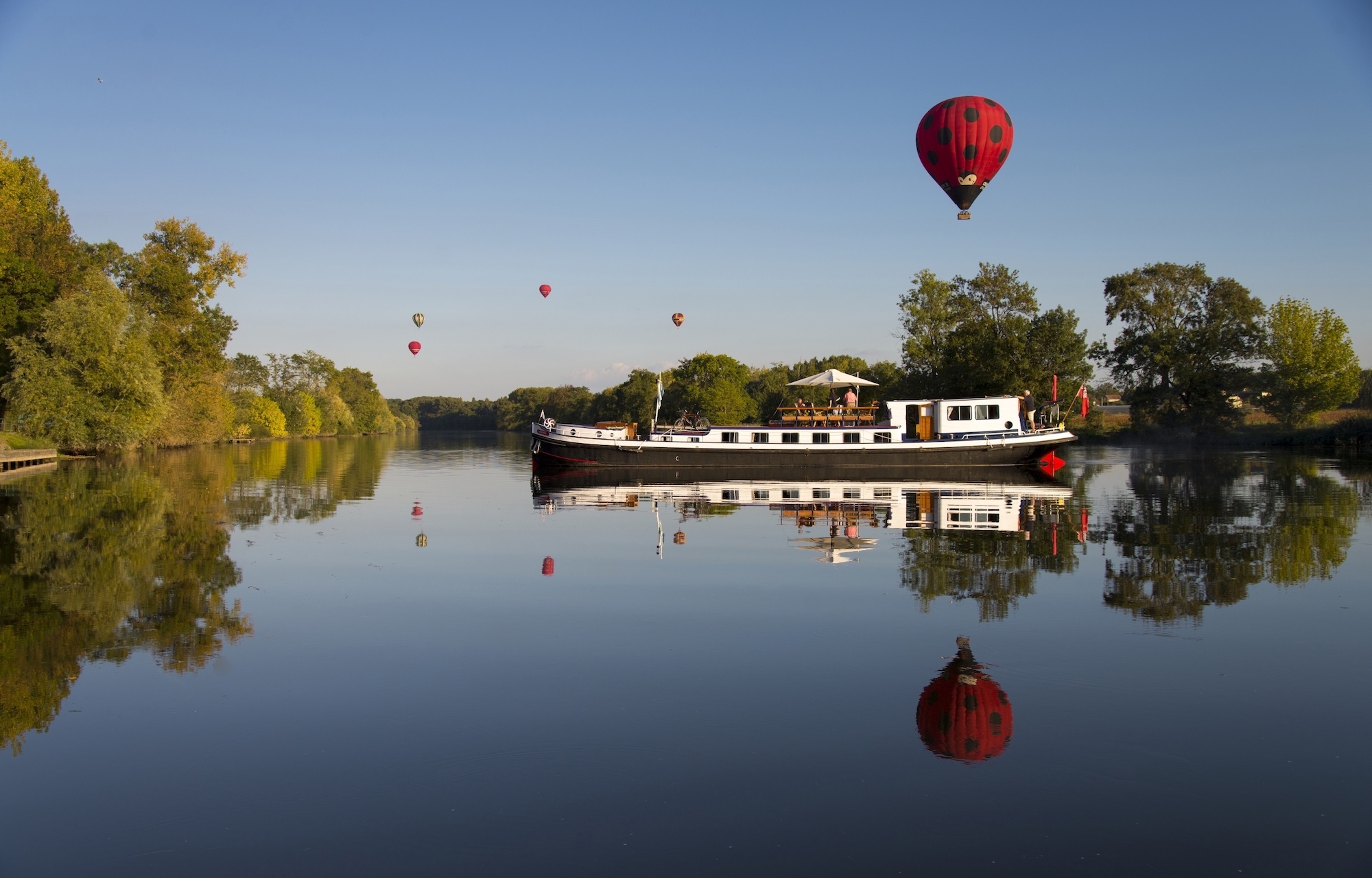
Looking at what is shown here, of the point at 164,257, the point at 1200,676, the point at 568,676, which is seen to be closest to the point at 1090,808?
the point at 1200,676

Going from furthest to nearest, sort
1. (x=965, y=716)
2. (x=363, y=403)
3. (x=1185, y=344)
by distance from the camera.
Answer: (x=363, y=403)
(x=1185, y=344)
(x=965, y=716)

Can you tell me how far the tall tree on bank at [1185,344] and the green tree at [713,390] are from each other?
4300cm

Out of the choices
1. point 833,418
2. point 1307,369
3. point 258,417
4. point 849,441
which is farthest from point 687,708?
point 258,417

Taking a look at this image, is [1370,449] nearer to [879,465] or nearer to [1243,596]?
[879,465]

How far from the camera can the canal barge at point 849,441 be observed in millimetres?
39906

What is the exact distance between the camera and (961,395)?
228 feet

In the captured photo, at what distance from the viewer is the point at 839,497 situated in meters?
29.5

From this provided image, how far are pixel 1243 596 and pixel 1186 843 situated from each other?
8515 mm

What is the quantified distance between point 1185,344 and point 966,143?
4489cm

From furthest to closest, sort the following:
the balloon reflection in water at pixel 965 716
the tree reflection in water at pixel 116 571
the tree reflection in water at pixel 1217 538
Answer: the tree reflection in water at pixel 1217 538
the tree reflection in water at pixel 116 571
the balloon reflection in water at pixel 965 716

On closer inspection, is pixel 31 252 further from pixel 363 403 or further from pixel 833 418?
pixel 363 403

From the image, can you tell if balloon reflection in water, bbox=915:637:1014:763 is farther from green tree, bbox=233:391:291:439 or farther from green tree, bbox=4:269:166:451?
green tree, bbox=233:391:291:439

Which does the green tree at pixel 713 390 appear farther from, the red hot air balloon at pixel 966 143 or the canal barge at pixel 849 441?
A: the red hot air balloon at pixel 966 143

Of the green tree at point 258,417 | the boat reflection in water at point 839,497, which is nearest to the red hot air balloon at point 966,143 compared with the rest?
the boat reflection in water at point 839,497
